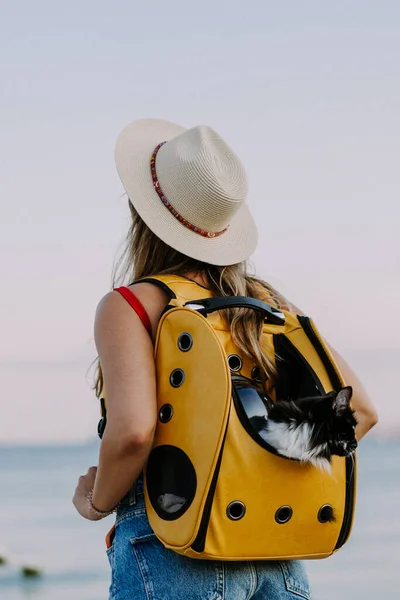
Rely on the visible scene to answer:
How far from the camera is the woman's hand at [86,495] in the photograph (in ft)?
6.53

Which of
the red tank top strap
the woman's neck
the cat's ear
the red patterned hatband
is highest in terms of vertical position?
the red patterned hatband

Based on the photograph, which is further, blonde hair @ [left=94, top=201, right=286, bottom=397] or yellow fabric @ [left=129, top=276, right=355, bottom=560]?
blonde hair @ [left=94, top=201, right=286, bottom=397]

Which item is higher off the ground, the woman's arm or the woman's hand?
the woman's arm

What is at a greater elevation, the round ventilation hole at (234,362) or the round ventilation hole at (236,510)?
the round ventilation hole at (234,362)

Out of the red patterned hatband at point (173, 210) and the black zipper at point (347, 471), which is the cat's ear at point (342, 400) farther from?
the red patterned hatband at point (173, 210)

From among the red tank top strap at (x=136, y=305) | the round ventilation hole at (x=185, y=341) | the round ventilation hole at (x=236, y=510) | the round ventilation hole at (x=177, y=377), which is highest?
the red tank top strap at (x=136, y=305)

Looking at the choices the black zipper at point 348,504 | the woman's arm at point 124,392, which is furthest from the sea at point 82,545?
the woman's arm at point 124,392

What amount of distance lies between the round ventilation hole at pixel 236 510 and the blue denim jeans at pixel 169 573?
14 centimetres

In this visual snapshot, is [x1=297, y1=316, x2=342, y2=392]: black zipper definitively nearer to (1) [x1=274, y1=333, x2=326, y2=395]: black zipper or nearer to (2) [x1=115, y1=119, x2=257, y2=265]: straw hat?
(1) [x1=274, y1=333, x2=326, y2=395]: black zipper

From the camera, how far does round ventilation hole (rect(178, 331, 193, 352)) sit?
185 centimetres

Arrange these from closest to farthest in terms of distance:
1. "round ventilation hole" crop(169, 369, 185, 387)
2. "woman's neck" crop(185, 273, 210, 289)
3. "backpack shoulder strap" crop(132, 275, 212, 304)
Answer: "round ventilation hole" crop(169, 369, 185, 387), "backpack shoulder strap" crop(132, 275, 212, 304), "woman's neck" crop(185, 273, 210, 289)

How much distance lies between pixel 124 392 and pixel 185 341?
16 centimetres

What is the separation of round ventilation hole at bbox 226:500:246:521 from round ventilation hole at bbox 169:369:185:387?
258mm

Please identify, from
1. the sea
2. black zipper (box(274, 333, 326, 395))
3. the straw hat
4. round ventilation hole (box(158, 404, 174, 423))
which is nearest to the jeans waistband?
round ventilation hole (box(158, 404, 174, 423))
